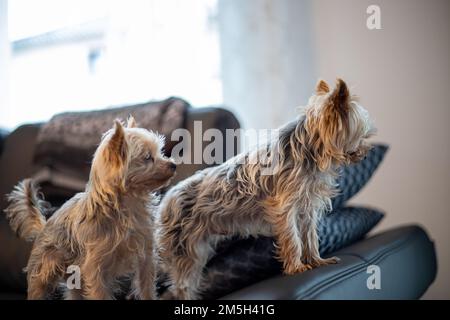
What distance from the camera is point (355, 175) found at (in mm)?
1357

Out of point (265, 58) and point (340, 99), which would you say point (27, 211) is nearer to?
point (340, 99)

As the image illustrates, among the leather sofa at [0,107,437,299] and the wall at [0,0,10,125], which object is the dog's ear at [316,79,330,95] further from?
the wall at [0,0,10,125]

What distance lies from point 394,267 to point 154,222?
0.62m

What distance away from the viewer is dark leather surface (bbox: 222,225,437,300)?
918 millimetres

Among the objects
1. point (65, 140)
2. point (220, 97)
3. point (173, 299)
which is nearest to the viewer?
point (173, 299)

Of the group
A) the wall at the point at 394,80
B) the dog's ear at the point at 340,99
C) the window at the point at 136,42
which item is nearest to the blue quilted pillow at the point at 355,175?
the dog's ear at the point at 340,99

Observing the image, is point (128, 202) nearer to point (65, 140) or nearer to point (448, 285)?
point (65, 140)

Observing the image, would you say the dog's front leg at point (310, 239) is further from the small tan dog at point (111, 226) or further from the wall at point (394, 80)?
the wall at point (394, 80)

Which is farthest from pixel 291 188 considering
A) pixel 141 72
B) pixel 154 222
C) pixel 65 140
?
pixel 141 72

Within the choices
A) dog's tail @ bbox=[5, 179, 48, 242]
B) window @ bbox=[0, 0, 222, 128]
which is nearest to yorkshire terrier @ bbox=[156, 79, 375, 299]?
dog's tail @ bbox=[5, 179, 48, 242]

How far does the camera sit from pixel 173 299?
104 cm

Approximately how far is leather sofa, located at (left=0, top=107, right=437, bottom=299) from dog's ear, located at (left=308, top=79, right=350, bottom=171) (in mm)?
228

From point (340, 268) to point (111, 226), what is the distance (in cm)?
47

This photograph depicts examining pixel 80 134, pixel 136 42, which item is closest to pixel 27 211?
pixel 80 134
